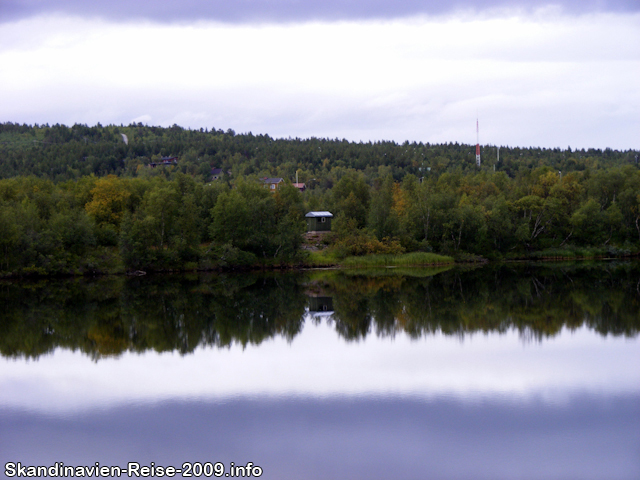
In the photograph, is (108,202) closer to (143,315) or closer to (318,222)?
(318,222)

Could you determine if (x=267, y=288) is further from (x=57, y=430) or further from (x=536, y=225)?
(x=536, y=225)

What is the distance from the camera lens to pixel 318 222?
180 feet

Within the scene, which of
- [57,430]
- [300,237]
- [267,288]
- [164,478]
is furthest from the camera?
[300,237]

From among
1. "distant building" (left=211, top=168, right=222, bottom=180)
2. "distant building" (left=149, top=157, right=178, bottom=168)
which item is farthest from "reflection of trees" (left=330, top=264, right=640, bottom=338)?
"distant building" (left=149, top=157, right=178, bottom=168)

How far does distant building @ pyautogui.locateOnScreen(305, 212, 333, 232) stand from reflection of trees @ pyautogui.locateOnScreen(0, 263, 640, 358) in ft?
52.0

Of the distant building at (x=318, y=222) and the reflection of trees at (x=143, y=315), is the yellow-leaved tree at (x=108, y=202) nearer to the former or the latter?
the reflection of trees at (x=143, y=315)

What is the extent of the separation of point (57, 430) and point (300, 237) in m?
35.1

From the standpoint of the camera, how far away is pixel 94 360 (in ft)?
59.5

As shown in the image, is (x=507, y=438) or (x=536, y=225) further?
(x=536, y=225)

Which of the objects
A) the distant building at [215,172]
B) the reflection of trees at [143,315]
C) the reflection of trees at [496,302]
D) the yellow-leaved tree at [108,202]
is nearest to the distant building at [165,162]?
the distant building at [215,172]

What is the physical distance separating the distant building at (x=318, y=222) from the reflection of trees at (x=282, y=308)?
1583cm

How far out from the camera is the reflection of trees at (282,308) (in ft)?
70.2

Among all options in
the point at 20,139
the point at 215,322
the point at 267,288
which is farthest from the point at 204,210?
the point at 20,139

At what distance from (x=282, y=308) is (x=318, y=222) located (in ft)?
92.6
